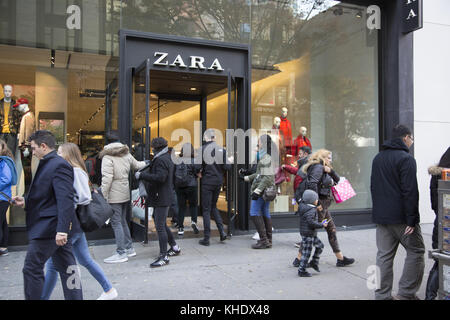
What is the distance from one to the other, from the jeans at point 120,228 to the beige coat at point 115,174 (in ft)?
0.37

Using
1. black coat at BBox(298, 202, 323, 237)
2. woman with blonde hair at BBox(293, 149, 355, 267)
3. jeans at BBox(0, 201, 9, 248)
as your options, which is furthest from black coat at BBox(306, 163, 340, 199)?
jeans at BBox(0, 201, 9, 248)

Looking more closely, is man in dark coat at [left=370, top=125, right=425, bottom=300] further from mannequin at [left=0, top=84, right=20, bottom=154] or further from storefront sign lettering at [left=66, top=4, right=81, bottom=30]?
mannequin at [left=0, top=84, right=20, bottom=154]

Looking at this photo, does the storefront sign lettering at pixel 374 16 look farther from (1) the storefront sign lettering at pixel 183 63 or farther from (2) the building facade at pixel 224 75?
(1) the storefront sign lettering at pixel 183 63

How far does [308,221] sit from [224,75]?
12.6 feet

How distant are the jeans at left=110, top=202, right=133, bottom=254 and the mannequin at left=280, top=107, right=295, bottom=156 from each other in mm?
4259

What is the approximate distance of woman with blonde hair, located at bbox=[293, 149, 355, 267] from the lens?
18.0 ft

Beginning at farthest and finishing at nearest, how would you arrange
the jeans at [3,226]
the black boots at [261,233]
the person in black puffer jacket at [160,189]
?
the black boots at [261,233] → the jeans at [3,226] → the person in black puffer jacket at [160,189]

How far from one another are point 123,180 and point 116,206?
411 mm

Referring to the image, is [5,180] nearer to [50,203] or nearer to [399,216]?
Answer: [50,203]

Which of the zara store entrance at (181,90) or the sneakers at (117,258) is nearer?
the sneakers at (117,258)

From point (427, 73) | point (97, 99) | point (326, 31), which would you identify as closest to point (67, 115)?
point (97, 99)

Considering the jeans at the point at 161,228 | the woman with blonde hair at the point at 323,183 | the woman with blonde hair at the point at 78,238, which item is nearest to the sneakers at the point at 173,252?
the jeans at the point at 161,228

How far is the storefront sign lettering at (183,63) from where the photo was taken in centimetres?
751

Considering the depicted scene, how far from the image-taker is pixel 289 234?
8156 millimetres
